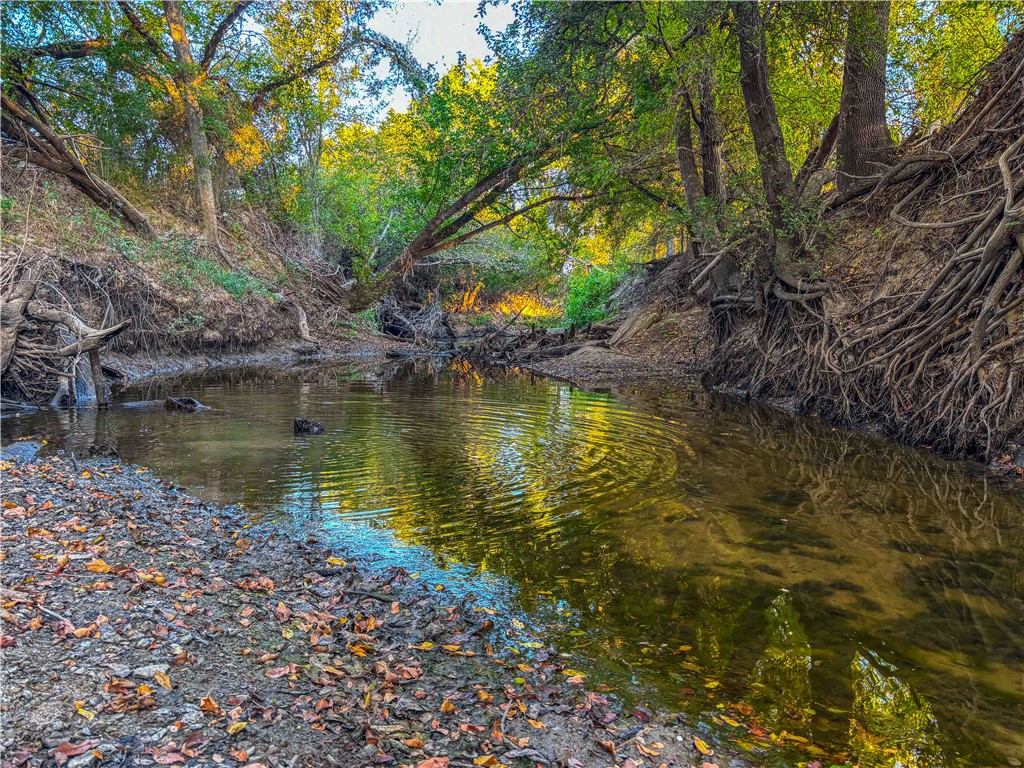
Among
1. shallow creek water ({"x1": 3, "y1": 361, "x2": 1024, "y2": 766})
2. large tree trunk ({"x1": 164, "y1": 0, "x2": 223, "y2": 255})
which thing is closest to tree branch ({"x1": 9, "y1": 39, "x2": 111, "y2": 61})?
large tree trunk ({"x1": 164, "y1": 0, "x2": 223, "y2": 255})

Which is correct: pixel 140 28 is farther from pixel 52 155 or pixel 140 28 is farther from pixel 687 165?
pixel 687 165

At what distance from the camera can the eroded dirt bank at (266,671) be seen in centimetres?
248

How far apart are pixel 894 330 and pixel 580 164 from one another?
8.98 m

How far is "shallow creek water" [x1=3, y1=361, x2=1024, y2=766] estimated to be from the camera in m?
3.19

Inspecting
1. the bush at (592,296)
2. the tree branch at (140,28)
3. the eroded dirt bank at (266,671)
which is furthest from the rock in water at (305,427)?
the bush at (592,296)

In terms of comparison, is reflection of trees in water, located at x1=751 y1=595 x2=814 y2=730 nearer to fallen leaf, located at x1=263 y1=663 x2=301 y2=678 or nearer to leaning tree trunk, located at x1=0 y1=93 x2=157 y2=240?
fallen leaf, located at x1=263 y1=663 x2=301 y2=678

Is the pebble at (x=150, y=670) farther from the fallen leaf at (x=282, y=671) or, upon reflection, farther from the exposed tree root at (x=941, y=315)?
the exposed tree root at (x=941, y=315)

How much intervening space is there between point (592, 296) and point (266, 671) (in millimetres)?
23342

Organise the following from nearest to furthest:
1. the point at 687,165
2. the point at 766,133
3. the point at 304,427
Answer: the point at 304,427 < the point at 766,133 < the point at 687,165

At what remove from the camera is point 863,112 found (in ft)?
40.8

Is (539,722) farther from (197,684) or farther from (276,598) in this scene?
(276,598)

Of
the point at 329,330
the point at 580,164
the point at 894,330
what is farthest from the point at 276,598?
the point at 329,330

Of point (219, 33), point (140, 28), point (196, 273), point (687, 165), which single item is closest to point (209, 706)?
point (687, 165)

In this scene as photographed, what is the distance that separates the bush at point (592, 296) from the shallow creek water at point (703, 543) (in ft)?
47.3
